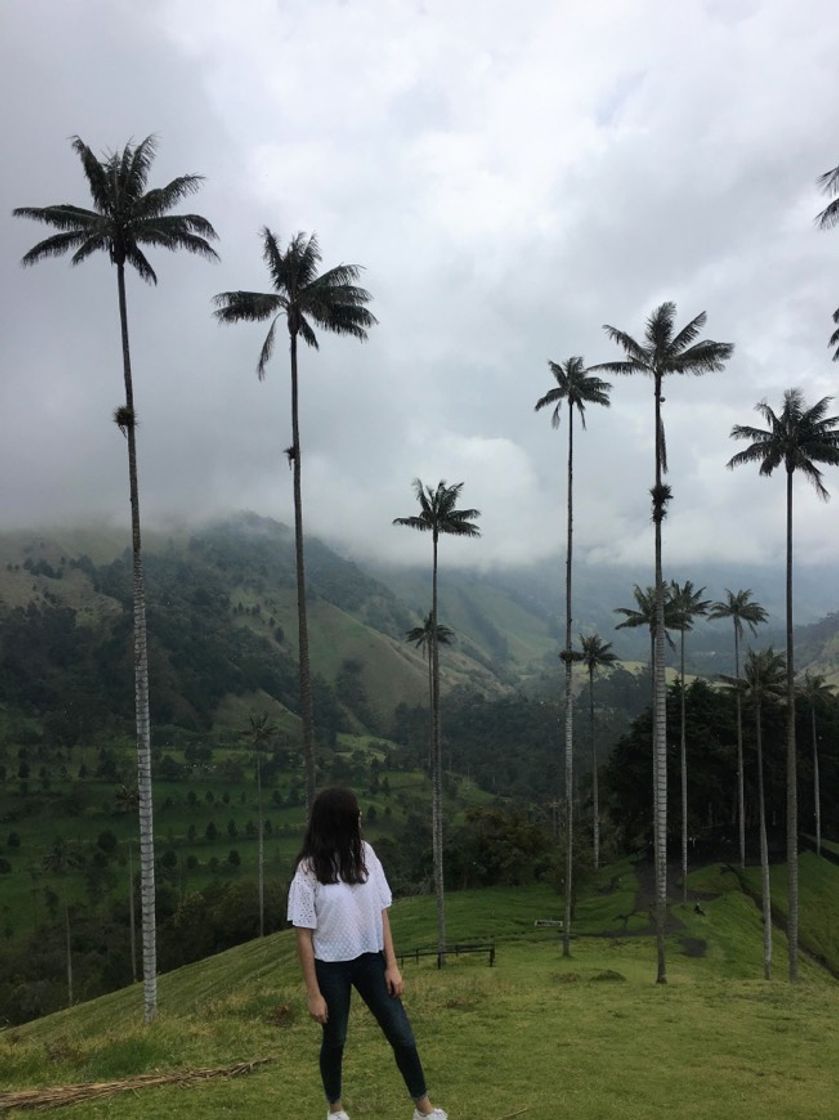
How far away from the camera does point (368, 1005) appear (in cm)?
616

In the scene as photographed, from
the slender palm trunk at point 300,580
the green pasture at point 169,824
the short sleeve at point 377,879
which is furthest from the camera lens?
the green pasture at point 169,824

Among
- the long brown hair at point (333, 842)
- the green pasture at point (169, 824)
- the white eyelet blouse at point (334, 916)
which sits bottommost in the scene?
the green pasture at point (169, 824)

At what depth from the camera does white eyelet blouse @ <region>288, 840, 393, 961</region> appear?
241 inches

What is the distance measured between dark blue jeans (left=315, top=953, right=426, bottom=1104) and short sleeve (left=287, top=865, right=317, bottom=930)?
0.37m

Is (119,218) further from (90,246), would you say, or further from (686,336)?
(686,336)

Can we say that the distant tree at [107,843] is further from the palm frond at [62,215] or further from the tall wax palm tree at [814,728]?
the palm frond at [62,215]

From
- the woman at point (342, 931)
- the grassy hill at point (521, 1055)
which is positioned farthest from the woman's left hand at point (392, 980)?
the grassy hill at point (521, 1055)

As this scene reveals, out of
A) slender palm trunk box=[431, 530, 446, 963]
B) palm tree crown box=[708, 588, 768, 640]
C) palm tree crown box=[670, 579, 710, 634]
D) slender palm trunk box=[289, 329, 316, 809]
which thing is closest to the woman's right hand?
slender palm trunk box=[289, 329, 316, 809]

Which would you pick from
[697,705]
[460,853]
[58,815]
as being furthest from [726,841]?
[58,815]

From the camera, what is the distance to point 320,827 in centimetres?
626

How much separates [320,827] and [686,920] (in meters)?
47.1

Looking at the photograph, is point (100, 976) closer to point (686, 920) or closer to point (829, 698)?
point (686, 920)

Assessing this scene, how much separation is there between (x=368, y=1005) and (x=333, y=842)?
135cm

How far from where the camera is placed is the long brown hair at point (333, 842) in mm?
6227
